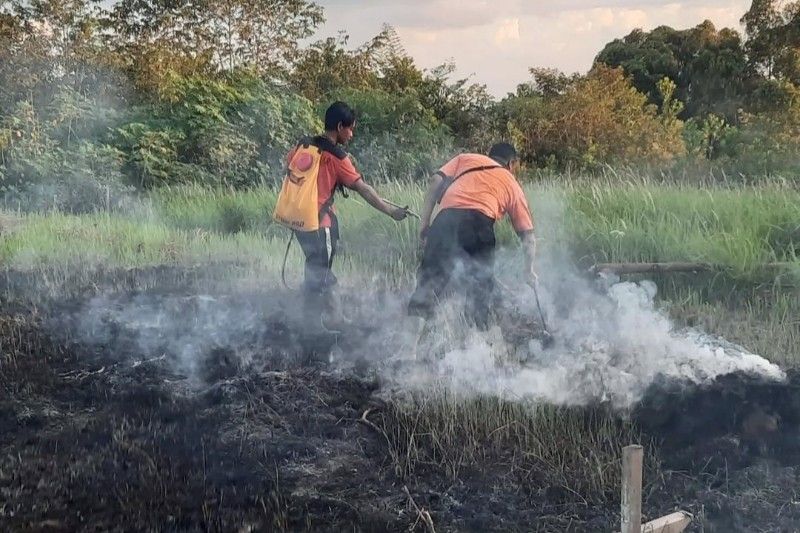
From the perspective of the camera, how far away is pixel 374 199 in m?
5.90

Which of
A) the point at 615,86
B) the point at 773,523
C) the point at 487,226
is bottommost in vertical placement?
the point at 773,523

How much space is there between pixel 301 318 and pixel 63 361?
187 cm

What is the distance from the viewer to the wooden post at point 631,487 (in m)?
2.59

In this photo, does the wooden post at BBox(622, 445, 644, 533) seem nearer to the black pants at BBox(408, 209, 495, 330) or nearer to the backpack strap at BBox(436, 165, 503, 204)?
the black pants at BBox(408, 209, 495, 330)

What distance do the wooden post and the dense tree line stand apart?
469 inches

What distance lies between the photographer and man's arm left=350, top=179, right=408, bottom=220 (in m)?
5.80

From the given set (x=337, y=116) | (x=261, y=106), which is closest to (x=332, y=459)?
(x=337, y=116)

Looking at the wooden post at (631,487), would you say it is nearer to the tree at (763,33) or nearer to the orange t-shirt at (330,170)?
the orange t-shirt at (330,170)

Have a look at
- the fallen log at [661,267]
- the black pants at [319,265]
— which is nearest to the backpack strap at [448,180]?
the black pants at [319,265]

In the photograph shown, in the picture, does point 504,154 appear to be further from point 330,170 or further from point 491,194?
point 330,170

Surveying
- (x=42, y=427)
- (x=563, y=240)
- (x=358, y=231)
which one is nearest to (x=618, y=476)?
(x=42, y=427)

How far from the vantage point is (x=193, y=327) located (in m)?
6.66

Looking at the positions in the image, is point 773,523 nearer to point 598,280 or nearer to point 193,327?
point 598,280

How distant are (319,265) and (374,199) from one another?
2.14 feet
